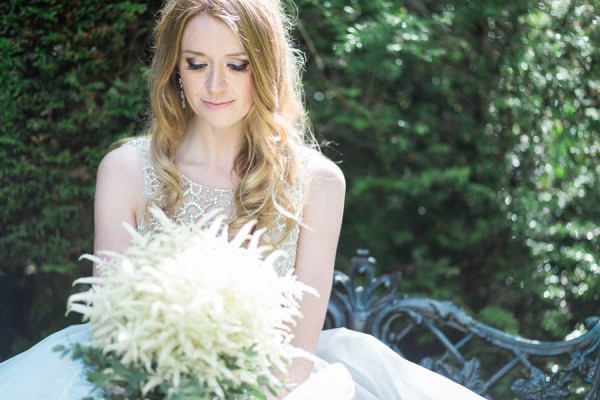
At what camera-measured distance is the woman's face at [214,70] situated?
2.44m

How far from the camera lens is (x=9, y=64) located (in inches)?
111

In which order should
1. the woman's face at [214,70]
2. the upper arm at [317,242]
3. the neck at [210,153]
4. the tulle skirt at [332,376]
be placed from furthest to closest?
the neck at [210,153], the upper arm at [317,242], the woman's face at [214,70], the tulle skirt at [332,376]

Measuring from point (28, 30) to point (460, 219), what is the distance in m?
2.22

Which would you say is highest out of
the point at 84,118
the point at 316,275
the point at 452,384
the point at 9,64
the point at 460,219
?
the point at 9,64

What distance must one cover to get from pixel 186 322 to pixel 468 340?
71.9 inches

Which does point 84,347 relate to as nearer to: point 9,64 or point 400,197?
point 9,64

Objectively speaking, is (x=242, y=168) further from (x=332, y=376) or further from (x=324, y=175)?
(x=332, y=376)

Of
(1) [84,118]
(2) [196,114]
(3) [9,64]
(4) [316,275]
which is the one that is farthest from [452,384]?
(3) [9,64]

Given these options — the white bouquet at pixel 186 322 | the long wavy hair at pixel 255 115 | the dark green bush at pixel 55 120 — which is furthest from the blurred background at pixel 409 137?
the white bouquet at pixel 186 322

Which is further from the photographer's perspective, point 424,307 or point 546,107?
point 546,107

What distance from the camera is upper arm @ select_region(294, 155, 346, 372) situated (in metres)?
2.57

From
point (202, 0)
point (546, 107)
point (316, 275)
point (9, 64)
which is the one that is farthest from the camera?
point (546, 107)

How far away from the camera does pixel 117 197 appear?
2.60 metres

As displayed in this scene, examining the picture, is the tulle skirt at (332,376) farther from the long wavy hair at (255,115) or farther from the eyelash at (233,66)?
the eyelash at (233,66)
